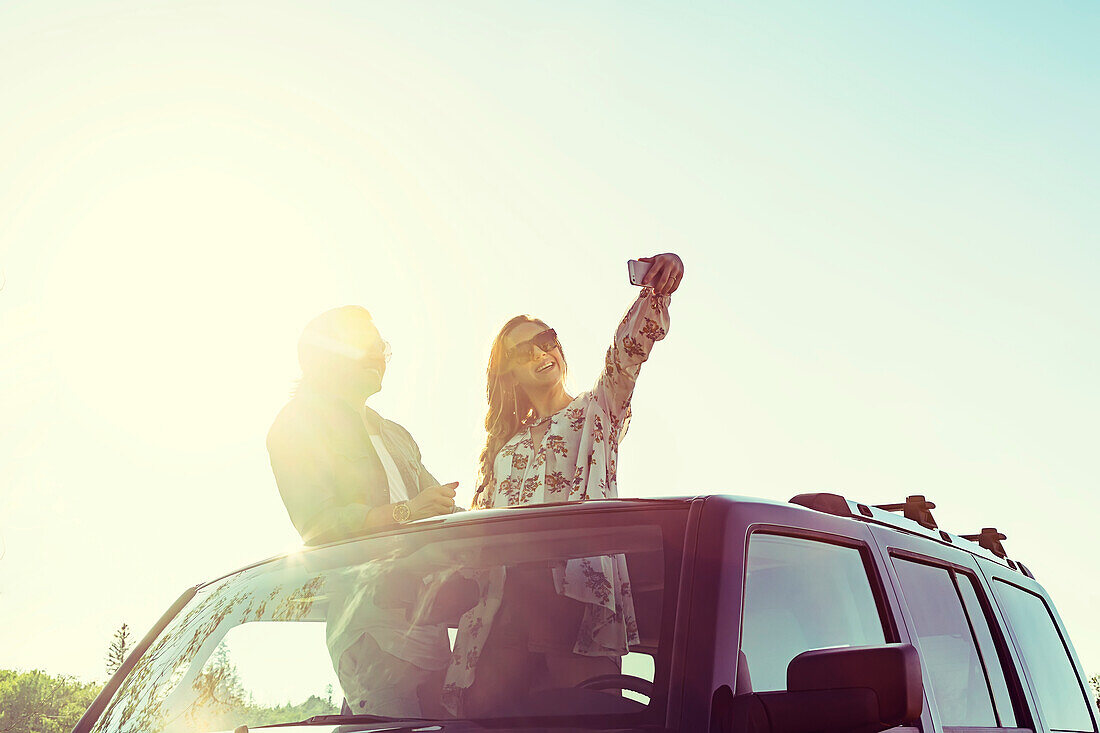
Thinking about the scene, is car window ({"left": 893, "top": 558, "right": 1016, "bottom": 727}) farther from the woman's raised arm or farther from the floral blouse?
the woman's raised arm

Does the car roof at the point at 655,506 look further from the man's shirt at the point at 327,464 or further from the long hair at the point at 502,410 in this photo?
the long hair at the point at 502,410

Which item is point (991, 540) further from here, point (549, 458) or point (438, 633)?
point (438, 633)

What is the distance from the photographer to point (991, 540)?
4855 millimetres

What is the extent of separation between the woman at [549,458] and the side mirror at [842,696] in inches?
18.5

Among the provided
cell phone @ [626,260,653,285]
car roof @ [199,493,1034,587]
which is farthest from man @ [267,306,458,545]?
cell phone @ [626,260,653,285]

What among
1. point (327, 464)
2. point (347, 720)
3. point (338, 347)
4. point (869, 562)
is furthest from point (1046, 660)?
point (347, 720)

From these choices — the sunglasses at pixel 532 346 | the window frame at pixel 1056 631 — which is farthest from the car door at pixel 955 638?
the sunglasses at pixel 532 346

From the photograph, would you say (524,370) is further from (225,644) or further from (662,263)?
(225,644)

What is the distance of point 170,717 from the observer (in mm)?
2570

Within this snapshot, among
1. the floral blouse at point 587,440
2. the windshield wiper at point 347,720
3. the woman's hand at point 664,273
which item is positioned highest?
the woman's hand at point 664,273

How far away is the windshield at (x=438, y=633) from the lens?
2.24 m

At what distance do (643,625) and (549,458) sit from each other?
6.58 feet

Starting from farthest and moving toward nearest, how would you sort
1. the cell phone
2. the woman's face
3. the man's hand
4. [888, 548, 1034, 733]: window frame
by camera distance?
the woman's face
the cell phone
[888, 548, 1034, 733]: window frame
the man's hand

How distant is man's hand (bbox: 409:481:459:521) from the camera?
10.4ft
